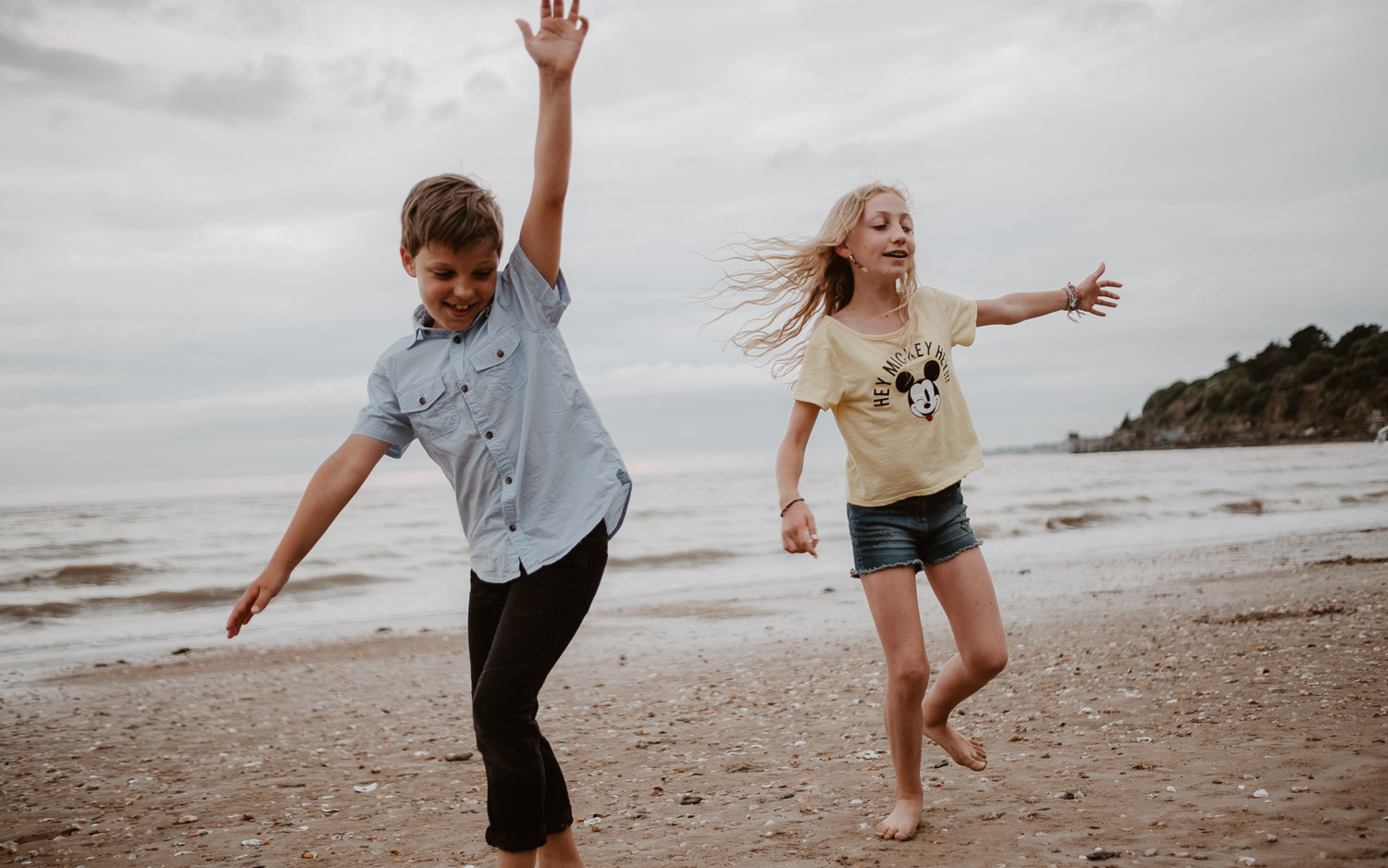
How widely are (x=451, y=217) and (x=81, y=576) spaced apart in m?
17.0

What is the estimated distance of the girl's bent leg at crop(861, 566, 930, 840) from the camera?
3.68 metres

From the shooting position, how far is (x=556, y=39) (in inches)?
116

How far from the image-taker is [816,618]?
10359 millimetres

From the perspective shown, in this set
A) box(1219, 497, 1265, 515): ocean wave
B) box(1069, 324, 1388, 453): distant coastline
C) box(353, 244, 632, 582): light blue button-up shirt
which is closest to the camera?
box(353, 244, 632, 582): light blue button-up shirt

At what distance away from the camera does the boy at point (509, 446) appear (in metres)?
2.86

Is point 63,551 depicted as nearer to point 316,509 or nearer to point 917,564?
point 316,509

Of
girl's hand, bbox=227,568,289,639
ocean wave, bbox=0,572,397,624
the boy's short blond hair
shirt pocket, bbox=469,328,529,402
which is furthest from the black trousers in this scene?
ocean wave, bbox=0,572,397,624

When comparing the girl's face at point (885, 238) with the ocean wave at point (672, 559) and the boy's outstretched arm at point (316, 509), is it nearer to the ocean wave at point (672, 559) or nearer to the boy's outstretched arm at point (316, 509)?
the boy's outstretched arm at point (316, 509)

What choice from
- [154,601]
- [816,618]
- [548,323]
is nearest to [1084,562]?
[816,618]

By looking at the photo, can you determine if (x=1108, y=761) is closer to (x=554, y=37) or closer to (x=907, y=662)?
(x=907, y=662)

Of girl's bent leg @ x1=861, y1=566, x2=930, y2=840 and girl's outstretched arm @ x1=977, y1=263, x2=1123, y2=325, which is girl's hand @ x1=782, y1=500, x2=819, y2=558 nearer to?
girl's bent leg @ x1=861, y1=566, x2=930, y2=840

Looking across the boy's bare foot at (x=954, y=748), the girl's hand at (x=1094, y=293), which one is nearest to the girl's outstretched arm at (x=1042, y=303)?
the girl's hand at (x=1094, y=293)

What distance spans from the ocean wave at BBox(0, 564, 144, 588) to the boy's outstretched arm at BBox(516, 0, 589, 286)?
52.5 feet

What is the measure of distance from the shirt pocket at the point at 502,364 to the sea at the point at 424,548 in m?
8.93
